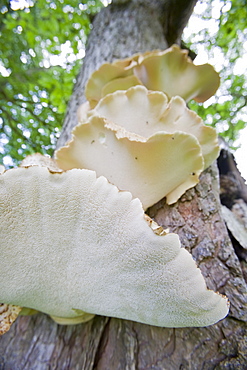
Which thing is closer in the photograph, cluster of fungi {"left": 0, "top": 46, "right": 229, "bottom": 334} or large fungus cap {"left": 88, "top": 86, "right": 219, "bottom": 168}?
cluster of fungi {"left": 0, "top": 46, "right": 229, "bottom": 334}

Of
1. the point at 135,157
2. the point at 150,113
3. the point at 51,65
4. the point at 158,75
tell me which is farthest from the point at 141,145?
the point at 51,65

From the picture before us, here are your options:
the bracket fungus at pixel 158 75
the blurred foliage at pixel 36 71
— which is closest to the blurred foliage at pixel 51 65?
the blurred foliage at pixel 36 71

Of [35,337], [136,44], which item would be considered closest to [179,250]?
[35,337]

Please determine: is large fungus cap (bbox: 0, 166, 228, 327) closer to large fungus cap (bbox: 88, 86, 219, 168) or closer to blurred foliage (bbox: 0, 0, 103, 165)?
large fungus cap (bbox: 88, 86, 219, 168)

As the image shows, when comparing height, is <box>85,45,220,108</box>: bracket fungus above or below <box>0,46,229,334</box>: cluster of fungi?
above

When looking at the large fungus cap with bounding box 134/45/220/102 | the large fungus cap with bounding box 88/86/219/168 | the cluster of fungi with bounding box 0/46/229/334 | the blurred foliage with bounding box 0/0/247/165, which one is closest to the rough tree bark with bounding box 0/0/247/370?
the cluster of fungi with bounding box 0/46/229/334

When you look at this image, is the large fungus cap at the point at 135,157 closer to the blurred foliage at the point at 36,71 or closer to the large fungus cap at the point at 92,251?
the large fungus cap at the point at 92,251

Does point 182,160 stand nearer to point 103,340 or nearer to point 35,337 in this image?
point 103,340

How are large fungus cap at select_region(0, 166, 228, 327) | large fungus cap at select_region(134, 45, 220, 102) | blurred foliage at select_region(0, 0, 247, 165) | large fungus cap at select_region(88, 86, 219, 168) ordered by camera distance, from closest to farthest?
1. large fungus cap at select_region(0, 166, 228, 327)
2. large fungus cap at select_region(88, 86, 219, 168)
3. large fungus cap at select_region(134, 45, 220, 102)
4. blurred foliage at select_region(0, 0, 247, 165)

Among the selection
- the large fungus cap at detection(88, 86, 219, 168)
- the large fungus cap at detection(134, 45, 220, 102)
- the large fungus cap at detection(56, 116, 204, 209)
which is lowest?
the large fungus cap at detection(56, 116, 204, 209)
